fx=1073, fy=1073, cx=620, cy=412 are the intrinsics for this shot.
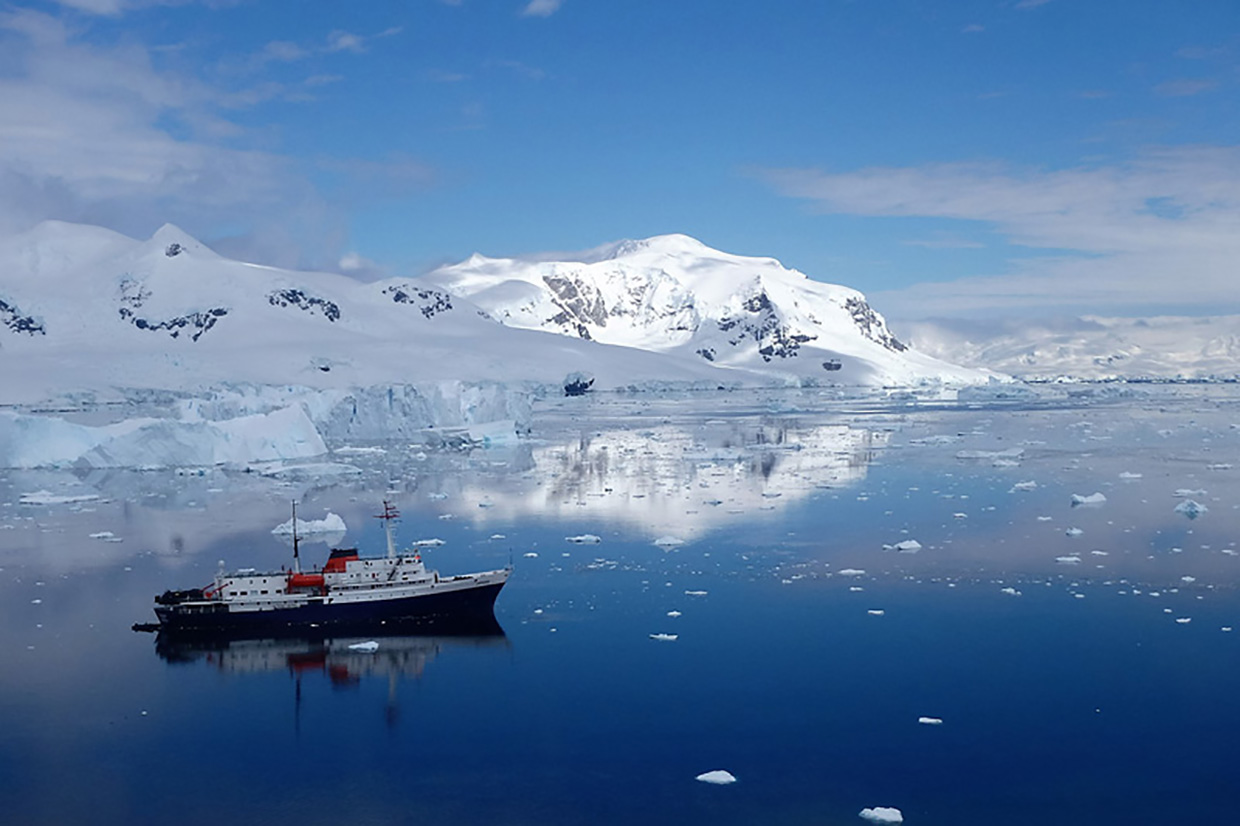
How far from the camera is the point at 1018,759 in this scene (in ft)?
33.2

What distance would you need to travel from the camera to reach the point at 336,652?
14766 millimetres

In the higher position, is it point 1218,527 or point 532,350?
point 532,350

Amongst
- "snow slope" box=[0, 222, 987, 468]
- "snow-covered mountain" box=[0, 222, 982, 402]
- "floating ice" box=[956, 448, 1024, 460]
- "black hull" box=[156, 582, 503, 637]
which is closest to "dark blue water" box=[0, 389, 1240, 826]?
"black hull" box=[156, 582, 503, 637]

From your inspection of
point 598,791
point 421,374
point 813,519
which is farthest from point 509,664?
point 421,374

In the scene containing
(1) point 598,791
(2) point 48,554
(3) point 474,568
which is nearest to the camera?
(1) point 598,791

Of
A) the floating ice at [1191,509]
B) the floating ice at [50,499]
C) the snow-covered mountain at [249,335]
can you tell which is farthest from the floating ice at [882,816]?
the snow-covered mountain at [249,335]

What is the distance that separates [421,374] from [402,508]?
7463 cm

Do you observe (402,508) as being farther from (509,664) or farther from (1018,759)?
(1018,759)

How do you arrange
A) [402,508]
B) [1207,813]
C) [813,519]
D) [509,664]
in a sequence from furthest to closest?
[402,508]
[813,519]
[509,664]
[1207,813]

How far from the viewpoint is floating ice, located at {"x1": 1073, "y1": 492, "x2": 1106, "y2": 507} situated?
23842mm

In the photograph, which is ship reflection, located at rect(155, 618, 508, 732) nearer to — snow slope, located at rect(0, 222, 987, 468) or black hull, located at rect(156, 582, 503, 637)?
black hull, located at rect(156, 582, 503, 637)

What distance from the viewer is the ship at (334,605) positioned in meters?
15.8

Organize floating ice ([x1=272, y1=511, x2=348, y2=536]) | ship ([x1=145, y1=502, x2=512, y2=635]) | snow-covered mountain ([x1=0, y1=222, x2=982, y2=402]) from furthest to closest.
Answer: snow-covered mountain ([x1=0, y1=222, x2=982, y2=402]) → floating ice ([x1=272, y1=511, x2=348, y2=536]) → ship ([x1=145, y1=502, x2=512, y2=635])

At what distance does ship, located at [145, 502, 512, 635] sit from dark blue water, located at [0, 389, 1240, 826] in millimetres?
607
